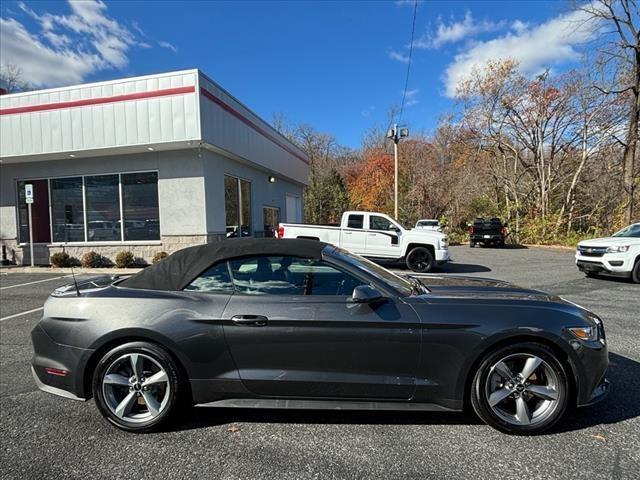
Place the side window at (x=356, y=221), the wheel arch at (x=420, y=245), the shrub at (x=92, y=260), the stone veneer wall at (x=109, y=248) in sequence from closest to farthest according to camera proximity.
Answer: the wheel arch at (x=420, y=245), the side window at (x=356, y=221), the stone veneer wall at (x=109, y=248), the shrub at (x=92, y=260)

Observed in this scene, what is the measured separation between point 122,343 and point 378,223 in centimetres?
930

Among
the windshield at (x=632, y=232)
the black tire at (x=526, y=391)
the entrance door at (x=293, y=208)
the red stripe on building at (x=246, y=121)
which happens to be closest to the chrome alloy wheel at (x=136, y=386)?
the black tire at (x=526, y=391)

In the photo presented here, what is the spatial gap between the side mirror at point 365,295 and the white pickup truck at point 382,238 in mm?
8492

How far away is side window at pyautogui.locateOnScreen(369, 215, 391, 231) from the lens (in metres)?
11.3

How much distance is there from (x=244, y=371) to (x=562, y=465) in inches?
86.6

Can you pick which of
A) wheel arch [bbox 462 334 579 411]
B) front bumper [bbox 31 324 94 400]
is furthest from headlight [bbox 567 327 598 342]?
front bumper [bbox 31 324 94 400]

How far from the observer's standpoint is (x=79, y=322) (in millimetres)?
2781

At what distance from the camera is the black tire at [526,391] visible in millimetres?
2615

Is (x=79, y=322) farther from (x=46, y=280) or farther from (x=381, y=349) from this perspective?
(x=46, y=280)

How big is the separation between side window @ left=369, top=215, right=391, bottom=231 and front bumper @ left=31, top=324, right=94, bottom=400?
9312 mm

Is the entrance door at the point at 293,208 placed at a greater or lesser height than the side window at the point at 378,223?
greater

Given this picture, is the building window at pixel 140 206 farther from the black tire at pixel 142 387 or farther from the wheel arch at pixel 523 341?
the wheel arch at pixel 523 341

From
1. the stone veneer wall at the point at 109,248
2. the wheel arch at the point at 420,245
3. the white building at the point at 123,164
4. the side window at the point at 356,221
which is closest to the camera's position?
the white building at the point at 123,164

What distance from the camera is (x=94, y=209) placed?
1241 cm
